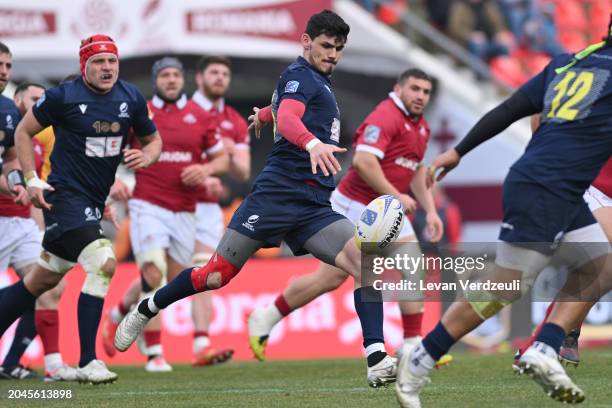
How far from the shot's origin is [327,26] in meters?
7.80

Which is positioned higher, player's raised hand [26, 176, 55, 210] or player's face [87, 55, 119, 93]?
player's face [87, 55, 119, 93]

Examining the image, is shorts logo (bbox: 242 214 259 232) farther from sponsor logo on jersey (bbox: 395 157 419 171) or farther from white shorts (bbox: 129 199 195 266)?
white shorts (bbox: 129 199 195 266)

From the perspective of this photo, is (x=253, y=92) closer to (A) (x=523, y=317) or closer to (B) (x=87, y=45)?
(A) (x=523, y=317)

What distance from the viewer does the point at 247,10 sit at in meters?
19.1

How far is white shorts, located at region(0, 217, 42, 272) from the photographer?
10305 millimetres

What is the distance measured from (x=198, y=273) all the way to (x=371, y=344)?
136 cm

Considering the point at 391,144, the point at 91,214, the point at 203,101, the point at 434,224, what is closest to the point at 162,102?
the point at 203,101

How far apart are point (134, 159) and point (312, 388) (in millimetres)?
2196

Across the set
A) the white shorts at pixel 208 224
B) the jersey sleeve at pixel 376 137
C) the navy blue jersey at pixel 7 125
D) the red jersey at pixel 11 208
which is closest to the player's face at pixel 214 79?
the white shorts at pixel 208 224

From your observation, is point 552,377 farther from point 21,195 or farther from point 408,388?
point 21,195

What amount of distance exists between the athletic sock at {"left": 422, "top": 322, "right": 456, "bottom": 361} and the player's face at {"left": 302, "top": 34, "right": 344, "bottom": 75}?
7.27ft

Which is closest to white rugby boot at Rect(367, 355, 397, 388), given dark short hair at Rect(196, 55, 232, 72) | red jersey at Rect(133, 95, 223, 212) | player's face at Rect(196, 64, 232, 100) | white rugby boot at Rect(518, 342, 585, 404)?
white rugby boot at Rect(518, 342, 585, 404)

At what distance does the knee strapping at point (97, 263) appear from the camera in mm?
8742

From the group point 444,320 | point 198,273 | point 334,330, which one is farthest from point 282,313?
point 334,330
